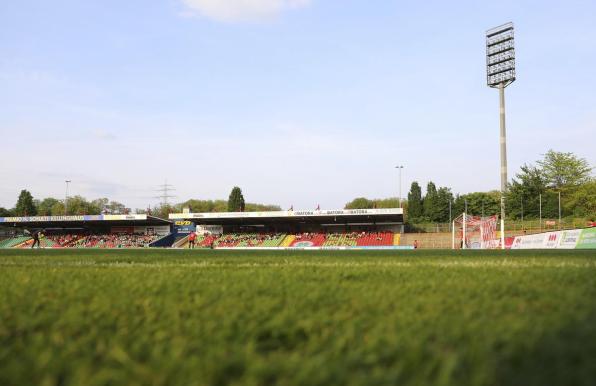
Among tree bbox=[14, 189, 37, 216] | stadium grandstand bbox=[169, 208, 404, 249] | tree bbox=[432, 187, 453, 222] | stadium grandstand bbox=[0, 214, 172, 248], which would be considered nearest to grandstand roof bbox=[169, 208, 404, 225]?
stadium grandstand bbox=[169, 208, 404, 249]

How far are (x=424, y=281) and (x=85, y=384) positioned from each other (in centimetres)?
455

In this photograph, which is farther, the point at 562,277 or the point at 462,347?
the point at 562,277

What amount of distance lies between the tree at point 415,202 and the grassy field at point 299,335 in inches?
3795

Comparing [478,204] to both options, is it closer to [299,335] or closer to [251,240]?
[251,240]

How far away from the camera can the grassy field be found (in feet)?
7.57

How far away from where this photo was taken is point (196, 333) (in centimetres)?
319

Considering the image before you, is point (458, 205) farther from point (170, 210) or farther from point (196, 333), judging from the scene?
point (196, 333)

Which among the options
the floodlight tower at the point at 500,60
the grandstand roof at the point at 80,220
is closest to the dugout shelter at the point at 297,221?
the grandstand roof at the point at 80,220

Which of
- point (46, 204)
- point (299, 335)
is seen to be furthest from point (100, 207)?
point (299, 335)

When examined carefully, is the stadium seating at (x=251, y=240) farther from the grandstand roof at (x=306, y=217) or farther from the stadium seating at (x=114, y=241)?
the stadium seating at (x=114, y=241)

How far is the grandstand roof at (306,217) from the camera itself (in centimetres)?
6223

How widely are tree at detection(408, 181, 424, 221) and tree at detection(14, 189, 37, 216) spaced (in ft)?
260

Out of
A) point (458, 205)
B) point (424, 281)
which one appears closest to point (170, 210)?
point (458, 205)

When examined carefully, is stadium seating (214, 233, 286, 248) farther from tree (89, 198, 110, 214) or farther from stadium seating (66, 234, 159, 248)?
tree (89, 198, 110, 214)
